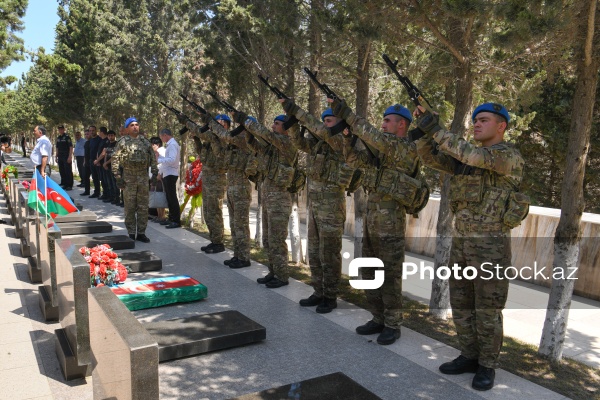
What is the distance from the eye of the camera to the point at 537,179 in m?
14.4

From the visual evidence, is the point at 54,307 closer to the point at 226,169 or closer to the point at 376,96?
the point at 226,169

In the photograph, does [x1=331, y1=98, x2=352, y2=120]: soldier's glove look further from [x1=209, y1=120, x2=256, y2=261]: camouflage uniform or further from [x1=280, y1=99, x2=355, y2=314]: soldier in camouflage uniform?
[x1=209, y1=120, x2=256, y2=261]: camouflage uniform

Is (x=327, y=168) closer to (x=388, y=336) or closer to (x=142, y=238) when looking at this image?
(x=388, y=336)

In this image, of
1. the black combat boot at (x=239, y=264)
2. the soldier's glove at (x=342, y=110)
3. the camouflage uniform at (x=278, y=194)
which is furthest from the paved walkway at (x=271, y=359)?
the soldier's glove at (x=342, y=110)

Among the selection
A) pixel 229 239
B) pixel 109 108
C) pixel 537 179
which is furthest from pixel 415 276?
pixel 109 108

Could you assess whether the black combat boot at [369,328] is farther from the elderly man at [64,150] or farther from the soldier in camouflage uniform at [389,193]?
the elderly man at [64,150]

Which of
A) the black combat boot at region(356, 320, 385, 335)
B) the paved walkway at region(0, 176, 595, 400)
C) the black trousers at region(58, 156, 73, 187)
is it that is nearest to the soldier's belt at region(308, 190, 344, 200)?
the paved walkway at region(0, 176, 595, 400)

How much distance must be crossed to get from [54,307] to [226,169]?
150 inches

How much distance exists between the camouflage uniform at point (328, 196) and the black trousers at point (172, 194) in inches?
231

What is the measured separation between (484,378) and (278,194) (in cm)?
379

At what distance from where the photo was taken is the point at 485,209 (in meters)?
4.30

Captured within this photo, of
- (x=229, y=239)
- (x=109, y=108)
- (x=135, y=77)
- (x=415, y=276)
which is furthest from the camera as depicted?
(x=109, y=108)

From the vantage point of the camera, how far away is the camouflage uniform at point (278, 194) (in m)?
7.02

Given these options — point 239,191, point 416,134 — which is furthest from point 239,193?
point 416,134
